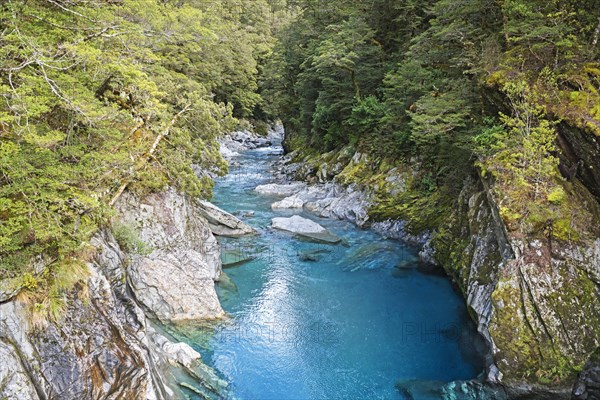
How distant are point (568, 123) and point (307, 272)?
8687 millimetres

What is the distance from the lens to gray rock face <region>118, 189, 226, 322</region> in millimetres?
10195

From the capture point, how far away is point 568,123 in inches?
344

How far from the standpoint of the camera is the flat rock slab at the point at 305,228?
16.3m

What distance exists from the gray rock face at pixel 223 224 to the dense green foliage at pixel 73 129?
155 inches

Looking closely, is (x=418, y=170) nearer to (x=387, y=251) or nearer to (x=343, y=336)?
(x=387, y=251)

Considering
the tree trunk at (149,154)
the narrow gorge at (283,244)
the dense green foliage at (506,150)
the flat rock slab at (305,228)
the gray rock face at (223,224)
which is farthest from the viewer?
the flat rock slab at (305,228)

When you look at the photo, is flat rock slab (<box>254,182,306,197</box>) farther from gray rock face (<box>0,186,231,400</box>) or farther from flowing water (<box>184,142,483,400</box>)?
gray rock face (<box>0,186,231,400</box>)

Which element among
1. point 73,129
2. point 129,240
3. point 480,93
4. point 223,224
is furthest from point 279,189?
point 73,129

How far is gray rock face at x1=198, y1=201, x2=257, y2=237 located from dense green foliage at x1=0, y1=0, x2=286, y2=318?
12.9 feet

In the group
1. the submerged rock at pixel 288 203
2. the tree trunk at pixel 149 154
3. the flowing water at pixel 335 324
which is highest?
the tree trunk at pixel 149 154

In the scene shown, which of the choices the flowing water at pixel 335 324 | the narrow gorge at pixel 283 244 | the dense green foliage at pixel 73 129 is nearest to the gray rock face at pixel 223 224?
the narrow gorge at pixel 283 244

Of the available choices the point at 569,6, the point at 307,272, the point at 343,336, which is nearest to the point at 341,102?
the point at 307,272

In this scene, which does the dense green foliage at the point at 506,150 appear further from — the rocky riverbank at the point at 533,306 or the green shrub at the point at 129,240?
the green shrub at the point at 129,240

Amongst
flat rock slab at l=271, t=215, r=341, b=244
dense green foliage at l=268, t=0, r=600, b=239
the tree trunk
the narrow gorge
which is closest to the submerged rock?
flat rock slab at l=271, t=215, r=341, b=244
